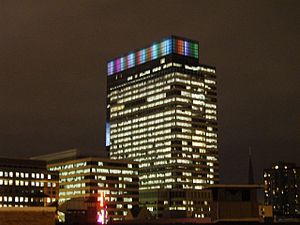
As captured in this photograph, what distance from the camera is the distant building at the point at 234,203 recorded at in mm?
81375

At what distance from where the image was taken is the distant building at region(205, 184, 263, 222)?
81.4m

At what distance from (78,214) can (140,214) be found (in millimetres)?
55726

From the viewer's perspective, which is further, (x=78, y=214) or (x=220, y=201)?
(x=78, y=214)

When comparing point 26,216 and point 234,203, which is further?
point 234,203

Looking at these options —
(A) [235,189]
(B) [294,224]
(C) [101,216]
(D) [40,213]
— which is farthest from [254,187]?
(C) [101,216]

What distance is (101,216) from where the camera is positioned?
125 metres

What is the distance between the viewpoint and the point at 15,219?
49.4 metres

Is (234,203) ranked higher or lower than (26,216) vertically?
lower

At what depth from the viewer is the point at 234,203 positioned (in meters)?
82.2

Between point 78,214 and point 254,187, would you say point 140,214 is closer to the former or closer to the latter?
point 78,214

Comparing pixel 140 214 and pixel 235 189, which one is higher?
pixel 235 189

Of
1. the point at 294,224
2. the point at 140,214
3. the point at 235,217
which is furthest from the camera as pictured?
the point at 140,214

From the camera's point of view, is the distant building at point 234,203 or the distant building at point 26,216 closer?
the distant building at point 26,216

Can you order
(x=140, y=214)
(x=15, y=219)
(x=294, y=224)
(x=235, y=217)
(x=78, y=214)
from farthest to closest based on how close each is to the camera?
(x=140, y=214), (x=78, y=214), (x=235, y=217), (x=294, y=224), (x=15, y=219)
